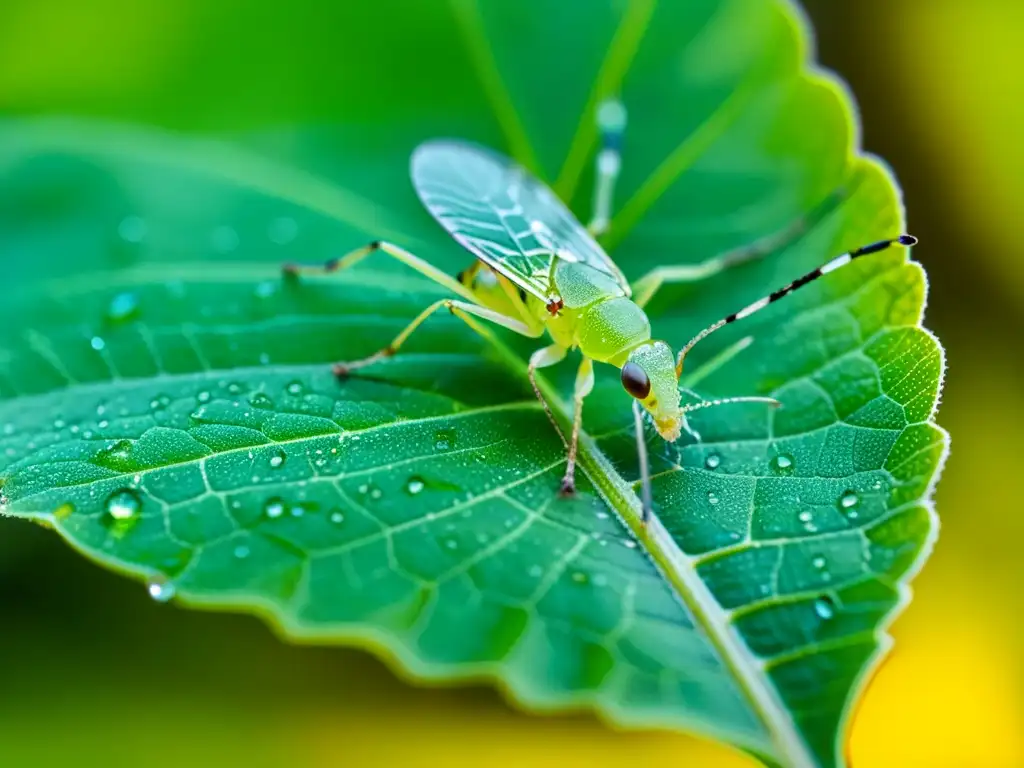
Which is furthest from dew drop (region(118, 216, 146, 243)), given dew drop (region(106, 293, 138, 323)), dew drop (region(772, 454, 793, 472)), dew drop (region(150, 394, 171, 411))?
dew drop (region(772, 454, 793, 472))

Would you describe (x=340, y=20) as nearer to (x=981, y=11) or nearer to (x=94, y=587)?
(x=94, y=587)

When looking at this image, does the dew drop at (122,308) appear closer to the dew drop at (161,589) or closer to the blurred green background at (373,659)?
the blurred green background at (373,659)

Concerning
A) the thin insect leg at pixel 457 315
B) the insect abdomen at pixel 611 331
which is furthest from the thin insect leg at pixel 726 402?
the thin insect leg at pixel 457 315

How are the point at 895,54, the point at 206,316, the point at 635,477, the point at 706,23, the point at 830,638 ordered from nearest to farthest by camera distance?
1. the point at 830,638
2. the point at 635,477
3. the point at 206,316
4. the point at 706,23
5. the point at 895,54

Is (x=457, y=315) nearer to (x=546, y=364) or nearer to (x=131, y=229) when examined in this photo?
(x=546, y=364)

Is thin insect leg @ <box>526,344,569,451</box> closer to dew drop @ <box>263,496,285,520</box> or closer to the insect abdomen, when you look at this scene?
the insect abdomen

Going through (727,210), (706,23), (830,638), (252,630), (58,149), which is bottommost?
(830,638)

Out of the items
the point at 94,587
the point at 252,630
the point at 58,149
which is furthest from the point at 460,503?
the point at 58,149
